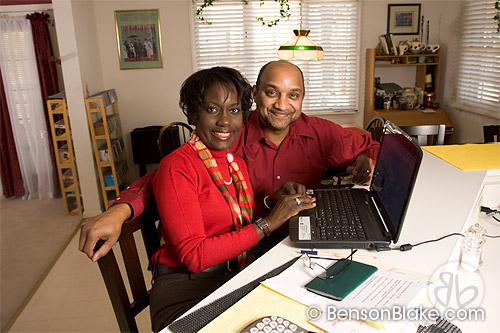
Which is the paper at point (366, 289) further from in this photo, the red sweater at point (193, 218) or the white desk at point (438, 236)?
the red sweater at point (193, 218)

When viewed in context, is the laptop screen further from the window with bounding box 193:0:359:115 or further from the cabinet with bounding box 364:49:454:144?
the window with bounding box 193:0:359:115

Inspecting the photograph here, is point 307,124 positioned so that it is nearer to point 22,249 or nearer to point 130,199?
point 130,199

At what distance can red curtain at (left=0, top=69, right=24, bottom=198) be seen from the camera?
14.3 feet

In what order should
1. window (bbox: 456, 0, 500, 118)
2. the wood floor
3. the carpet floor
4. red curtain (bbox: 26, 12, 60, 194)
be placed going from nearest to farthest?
the wood floor < the carpet floor < window (bbox: 456, 0, 500, 118) < red curtain (bbox: 26, 12, 60, 194)

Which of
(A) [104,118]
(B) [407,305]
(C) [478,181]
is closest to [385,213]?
(B) [407,305]

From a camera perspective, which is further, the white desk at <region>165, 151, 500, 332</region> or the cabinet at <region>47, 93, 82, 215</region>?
the cabinet at <region>47, 93, 82, 215</region>

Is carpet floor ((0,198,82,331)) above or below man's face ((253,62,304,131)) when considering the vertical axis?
below

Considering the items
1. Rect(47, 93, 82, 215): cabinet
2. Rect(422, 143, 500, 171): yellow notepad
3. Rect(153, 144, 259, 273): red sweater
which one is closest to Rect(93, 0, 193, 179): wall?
Rect(47, 93, 82, 215): cabinet

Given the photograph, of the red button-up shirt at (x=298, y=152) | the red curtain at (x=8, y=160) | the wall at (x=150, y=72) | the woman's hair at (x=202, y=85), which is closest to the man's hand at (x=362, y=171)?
the red button-up shirt at (x=298, y=152)

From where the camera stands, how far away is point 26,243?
3.55 m

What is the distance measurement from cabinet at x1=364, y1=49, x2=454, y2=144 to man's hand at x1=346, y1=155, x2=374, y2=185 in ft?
9.60

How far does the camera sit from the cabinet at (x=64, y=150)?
371 centimetres

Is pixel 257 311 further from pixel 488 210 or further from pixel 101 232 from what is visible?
pixel 488 210

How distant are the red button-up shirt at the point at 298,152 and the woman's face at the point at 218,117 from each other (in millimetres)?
430
